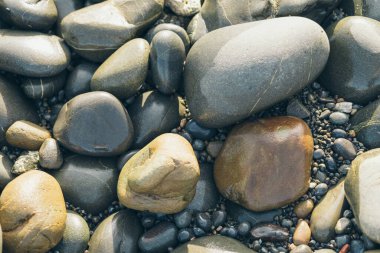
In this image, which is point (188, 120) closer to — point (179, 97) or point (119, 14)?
point (179, 97)

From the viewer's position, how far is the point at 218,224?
4.48 metres

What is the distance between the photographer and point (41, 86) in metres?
4.83

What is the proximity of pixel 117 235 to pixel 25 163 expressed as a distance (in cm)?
107

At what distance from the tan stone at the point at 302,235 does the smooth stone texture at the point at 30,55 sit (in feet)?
8.73

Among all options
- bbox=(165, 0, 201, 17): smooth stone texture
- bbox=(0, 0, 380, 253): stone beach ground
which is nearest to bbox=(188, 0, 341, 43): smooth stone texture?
bbox=(0, 0, 380, 253): stone beach ground

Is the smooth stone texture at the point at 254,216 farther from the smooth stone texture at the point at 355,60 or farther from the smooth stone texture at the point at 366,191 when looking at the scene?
the smooth stone texture at the point at 355,60

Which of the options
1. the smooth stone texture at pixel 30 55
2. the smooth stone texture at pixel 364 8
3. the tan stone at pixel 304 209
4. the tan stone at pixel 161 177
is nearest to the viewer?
the tan stone at pixel 161 177

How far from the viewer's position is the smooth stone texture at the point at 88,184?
15.0 ft

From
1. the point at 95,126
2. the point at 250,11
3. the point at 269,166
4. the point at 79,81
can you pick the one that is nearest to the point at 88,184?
the point at 95,126

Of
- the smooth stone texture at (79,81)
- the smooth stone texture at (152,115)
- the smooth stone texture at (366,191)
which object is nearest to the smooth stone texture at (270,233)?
the smooth stone texture at (366,191)

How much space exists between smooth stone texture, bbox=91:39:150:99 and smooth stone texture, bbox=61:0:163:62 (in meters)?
0.22

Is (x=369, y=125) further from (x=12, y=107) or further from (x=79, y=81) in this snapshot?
(x=12, y=107)

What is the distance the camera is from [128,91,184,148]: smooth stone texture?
187 inches

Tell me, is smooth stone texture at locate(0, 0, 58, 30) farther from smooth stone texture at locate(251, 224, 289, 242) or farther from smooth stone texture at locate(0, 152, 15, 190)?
smooth stone texture at locate(251, 224, 289, 242)
